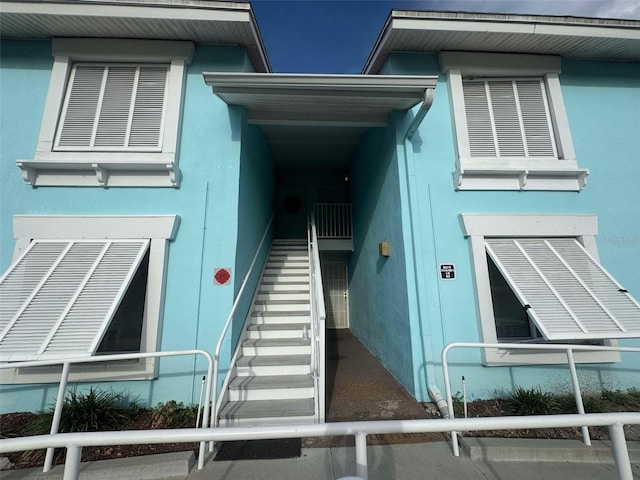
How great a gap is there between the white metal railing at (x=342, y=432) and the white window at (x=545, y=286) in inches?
78.7

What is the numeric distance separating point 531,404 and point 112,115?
23.4 feet

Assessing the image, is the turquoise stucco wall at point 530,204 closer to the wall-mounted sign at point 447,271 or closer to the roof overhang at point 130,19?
the wall-mounted sign at point 447,271

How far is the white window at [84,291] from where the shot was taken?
2.96 meters

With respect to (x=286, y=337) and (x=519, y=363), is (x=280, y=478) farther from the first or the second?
(x=519, y=363)

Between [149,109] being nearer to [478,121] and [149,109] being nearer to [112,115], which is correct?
[112,115]

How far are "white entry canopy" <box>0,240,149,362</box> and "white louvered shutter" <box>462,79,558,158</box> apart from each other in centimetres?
549

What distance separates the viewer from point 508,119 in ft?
14.7

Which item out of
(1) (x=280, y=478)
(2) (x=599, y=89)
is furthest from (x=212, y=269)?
(2) (x=599, y=89)

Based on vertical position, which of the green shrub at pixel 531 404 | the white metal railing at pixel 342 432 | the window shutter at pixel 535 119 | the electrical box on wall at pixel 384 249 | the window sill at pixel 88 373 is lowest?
the green shrub at pixel 531 404

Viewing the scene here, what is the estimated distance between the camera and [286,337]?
13.6 feet

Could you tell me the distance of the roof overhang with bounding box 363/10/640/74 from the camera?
4.11 metres

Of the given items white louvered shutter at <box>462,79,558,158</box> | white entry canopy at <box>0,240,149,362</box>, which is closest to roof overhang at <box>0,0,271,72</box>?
white entry canopy at <box>0,240,149,362</box>

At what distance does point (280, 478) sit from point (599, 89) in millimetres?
7487

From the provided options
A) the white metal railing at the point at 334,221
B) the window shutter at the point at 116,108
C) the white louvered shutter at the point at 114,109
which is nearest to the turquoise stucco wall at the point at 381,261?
the white metal railing at the point at 334,221
